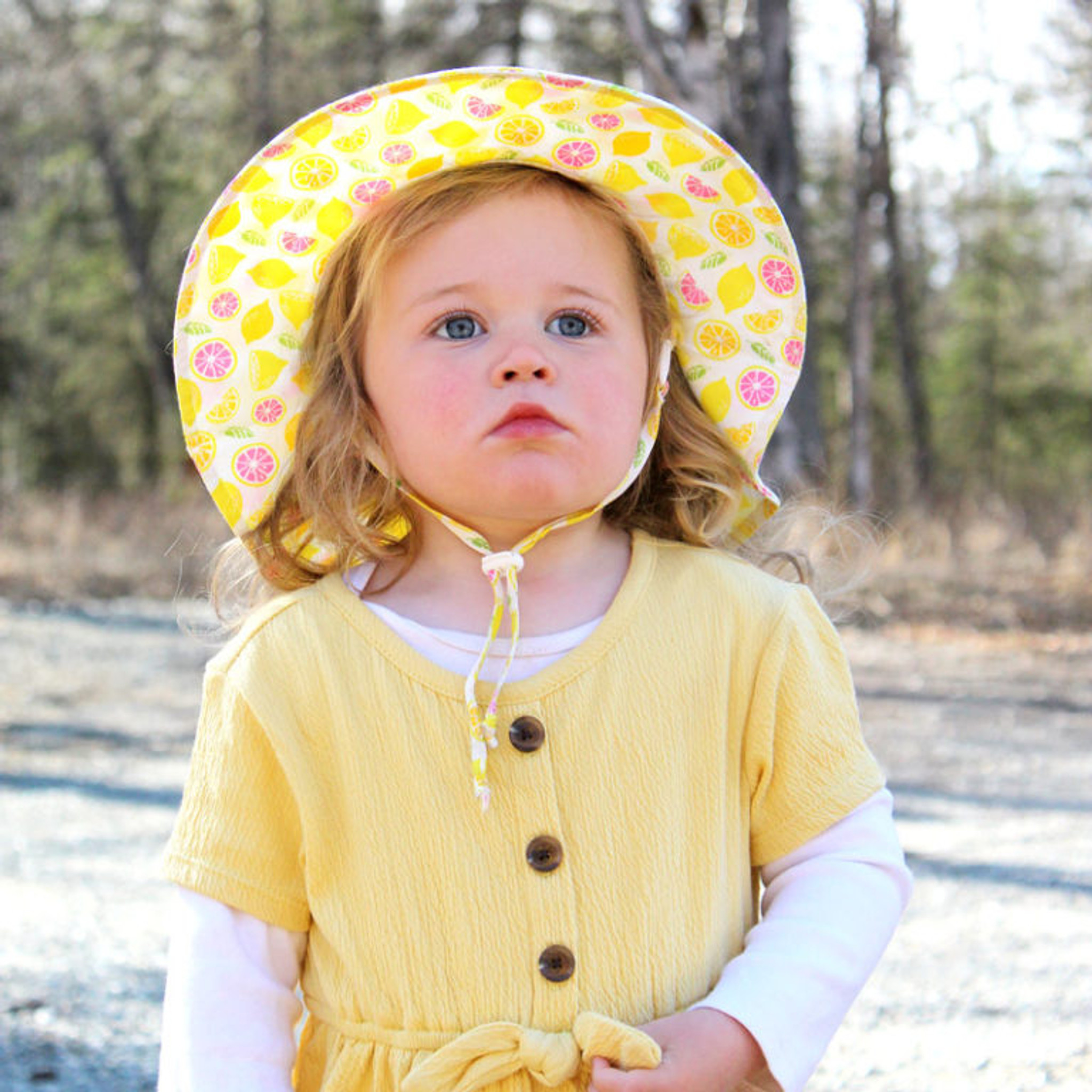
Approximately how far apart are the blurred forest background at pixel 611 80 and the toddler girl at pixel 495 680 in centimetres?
692

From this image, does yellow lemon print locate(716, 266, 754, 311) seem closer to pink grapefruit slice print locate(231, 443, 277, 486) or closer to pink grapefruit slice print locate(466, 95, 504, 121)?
pink grapefruit slice print locate(466, 95, 504, 121)

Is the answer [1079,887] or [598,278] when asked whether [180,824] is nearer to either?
[598,278]

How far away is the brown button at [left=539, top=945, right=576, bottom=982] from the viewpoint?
1456 mm

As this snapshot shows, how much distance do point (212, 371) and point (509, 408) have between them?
495 mm

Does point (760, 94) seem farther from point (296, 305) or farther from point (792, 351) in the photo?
point (296, 305)


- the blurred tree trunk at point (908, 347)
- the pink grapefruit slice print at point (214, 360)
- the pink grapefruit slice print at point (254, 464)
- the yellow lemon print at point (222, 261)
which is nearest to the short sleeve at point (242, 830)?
the pink grapefruit slice print at point (254, 464)

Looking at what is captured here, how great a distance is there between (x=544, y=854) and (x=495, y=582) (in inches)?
12.1

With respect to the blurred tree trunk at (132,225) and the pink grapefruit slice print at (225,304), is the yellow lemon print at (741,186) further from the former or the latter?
the blurred tree trunk at (132,225)

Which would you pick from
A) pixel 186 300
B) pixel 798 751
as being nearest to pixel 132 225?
pixel 186 300

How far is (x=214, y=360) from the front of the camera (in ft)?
5.90

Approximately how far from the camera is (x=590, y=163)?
1681 mm

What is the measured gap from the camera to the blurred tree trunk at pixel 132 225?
16031 millimetres

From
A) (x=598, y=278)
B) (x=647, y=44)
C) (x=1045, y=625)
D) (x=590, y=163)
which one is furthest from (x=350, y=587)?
(x=1045, y=625)

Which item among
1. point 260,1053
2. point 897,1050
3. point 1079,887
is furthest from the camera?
point 1079,887
